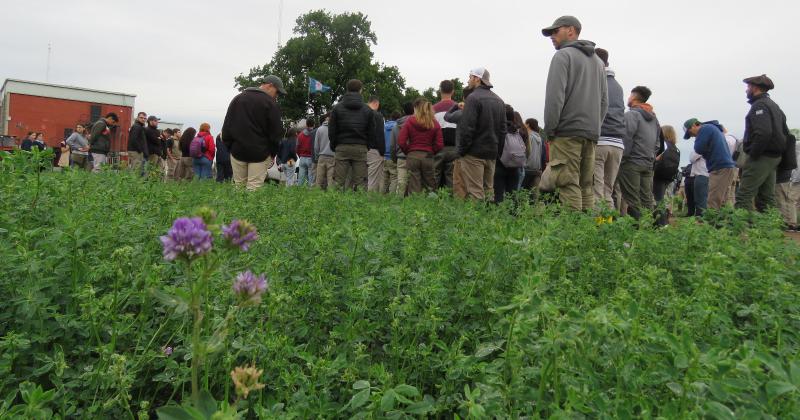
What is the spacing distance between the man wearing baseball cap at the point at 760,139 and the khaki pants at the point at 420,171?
433 centimetres

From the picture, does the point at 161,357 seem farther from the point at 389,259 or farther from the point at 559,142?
the point at 559,142

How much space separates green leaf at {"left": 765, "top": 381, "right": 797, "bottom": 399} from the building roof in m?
49.1

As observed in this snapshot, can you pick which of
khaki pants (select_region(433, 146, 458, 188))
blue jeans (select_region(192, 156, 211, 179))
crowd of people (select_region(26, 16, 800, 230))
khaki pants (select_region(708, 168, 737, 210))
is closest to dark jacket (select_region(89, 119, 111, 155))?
blue jeans (select_region(192, 156, 211, 179))

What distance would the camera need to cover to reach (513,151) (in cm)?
893

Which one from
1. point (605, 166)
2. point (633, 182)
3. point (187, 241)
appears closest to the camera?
point (187, 241)

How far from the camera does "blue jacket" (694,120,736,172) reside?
29.9 feet

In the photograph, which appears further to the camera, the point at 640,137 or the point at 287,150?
the point at 287,150

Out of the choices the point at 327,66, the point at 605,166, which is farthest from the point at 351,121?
the point at 327,66

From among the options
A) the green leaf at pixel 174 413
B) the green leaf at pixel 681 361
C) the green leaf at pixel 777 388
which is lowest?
the green leaf at pixel 174 413

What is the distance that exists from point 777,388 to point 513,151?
756 cm

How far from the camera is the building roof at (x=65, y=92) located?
43.7 metres

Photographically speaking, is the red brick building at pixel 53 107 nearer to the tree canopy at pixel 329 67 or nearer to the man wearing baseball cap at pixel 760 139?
the tree canopy at pixel 329 67

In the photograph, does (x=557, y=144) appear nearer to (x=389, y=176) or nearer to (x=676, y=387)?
(x=676, y=387)

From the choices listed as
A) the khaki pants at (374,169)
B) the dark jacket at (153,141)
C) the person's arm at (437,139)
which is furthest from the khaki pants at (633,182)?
the dark jacket at (153,141)
